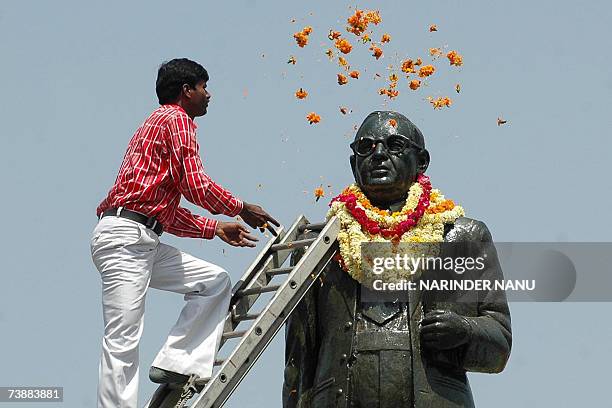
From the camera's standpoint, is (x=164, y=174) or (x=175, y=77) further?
(x=175, y=77)

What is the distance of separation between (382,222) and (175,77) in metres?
1.82

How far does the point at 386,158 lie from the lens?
35.2 ft

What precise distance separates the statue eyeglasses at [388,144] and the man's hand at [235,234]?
1.06 meters

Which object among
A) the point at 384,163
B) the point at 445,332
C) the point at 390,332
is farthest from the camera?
the point at 384,163

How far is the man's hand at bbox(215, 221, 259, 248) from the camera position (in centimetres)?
1052

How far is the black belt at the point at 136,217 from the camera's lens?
32.6 ft

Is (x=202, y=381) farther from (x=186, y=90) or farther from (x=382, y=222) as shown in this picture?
(x=186, y=90)

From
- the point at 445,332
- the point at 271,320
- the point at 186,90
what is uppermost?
the point at 186,90

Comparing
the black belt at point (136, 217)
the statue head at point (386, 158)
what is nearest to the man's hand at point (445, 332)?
the statue head at point (386, 158)

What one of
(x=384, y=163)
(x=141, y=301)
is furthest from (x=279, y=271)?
(x=141, y=301)

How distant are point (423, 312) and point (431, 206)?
81 centimetres

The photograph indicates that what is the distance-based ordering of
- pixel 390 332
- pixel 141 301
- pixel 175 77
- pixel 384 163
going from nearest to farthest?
pixel 141 301
pixel 390 332
pixel 175 77
pixel 384 163

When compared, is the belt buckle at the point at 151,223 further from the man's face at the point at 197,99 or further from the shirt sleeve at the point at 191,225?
the man's face at the point at 197,99

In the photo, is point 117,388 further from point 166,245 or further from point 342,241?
point 342,241
